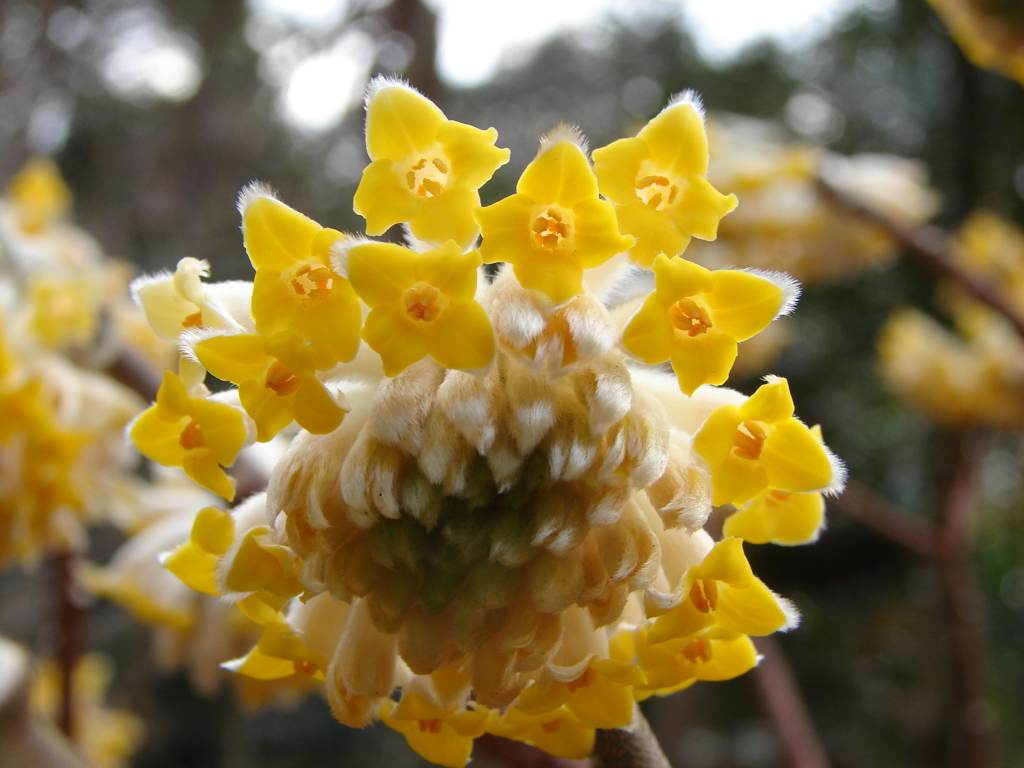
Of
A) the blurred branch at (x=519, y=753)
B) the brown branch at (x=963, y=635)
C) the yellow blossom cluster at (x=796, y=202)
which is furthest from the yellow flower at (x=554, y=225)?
the brown branch at (x=963, y=635)

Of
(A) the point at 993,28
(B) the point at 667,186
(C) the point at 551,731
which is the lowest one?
(C) the point at 551,731

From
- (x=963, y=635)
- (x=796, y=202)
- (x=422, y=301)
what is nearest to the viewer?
(x=422, y=301)

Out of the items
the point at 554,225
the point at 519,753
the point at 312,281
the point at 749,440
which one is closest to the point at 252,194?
the point at 312,281

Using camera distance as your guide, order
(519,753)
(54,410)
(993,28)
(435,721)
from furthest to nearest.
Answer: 1. (993,28)
2. (54,410)
3. (519,753)
4. (435,721)

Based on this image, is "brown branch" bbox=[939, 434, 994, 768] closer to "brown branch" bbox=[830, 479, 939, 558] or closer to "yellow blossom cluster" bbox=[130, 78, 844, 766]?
"brown branch" bbox=[830, 479, 939, 558]

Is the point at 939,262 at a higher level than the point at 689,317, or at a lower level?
lower

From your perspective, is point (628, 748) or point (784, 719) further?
point (784, 719)

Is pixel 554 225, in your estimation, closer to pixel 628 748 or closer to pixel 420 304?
pixel 420 304

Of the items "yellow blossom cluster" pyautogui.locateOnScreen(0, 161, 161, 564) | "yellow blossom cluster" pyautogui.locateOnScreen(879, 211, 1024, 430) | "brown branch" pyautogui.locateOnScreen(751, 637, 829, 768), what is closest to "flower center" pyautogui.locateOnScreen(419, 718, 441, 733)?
"yellow blossom cluster" pyautogui.locateOnScreen(0, 161, 161, 564)
